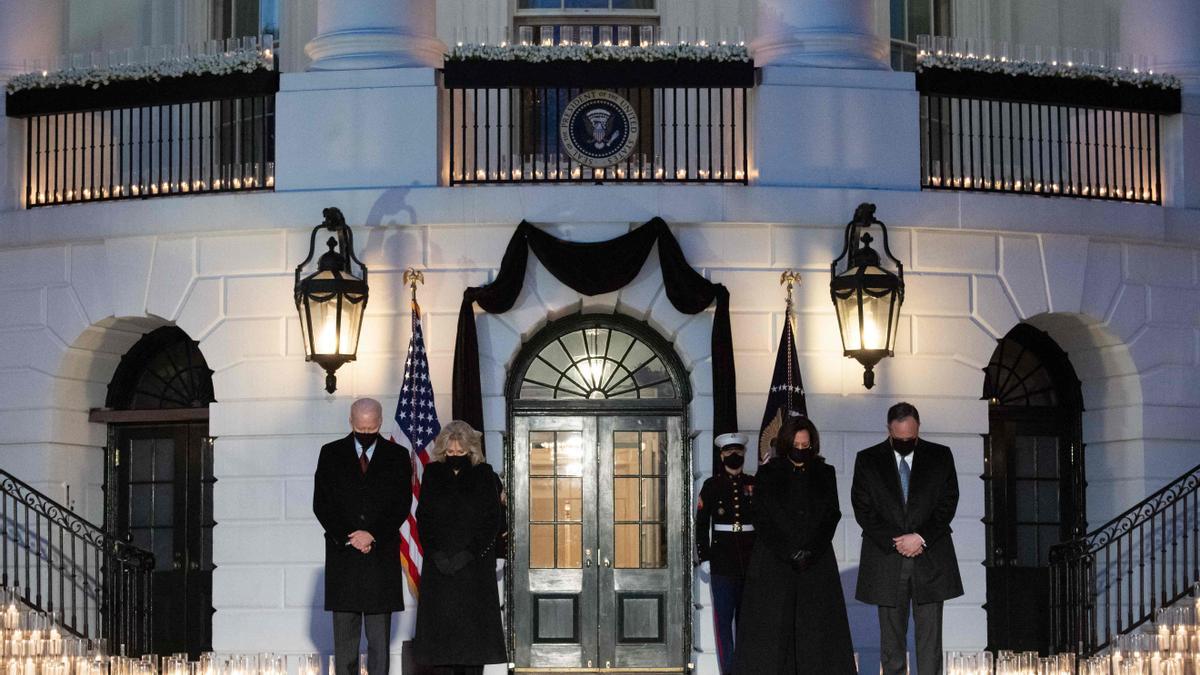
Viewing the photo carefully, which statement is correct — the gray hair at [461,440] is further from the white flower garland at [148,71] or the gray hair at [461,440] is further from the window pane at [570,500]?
the white flower garland at [148,71]

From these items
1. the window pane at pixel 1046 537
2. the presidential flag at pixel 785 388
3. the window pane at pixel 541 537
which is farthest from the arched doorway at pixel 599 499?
the window pane at pixel 1046 537

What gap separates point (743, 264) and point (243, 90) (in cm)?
440

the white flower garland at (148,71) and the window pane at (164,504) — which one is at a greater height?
the white flower garland at (148,71)

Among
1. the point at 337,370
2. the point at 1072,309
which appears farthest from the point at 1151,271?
the point at 337,370

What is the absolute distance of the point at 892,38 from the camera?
2078cm

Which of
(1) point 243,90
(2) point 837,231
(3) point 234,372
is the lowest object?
(3) point 234,372

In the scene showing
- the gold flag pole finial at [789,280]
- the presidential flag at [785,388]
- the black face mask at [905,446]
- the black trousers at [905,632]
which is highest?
the gold flag pole finial at [789,280]

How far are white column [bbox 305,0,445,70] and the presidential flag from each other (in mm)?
3771

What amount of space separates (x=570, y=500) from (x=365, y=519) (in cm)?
439

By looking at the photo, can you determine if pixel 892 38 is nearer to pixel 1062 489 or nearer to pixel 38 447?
pixel 1062 489

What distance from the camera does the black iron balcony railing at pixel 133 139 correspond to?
17219 millimetres

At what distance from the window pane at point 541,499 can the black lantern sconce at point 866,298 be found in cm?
269

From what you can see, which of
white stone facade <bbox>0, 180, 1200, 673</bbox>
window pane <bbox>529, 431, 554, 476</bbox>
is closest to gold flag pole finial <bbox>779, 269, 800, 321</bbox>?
white stone facade <bbox>0, 180, 1200, 673</bbox>

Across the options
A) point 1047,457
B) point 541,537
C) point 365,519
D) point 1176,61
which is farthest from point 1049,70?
point 365,519
